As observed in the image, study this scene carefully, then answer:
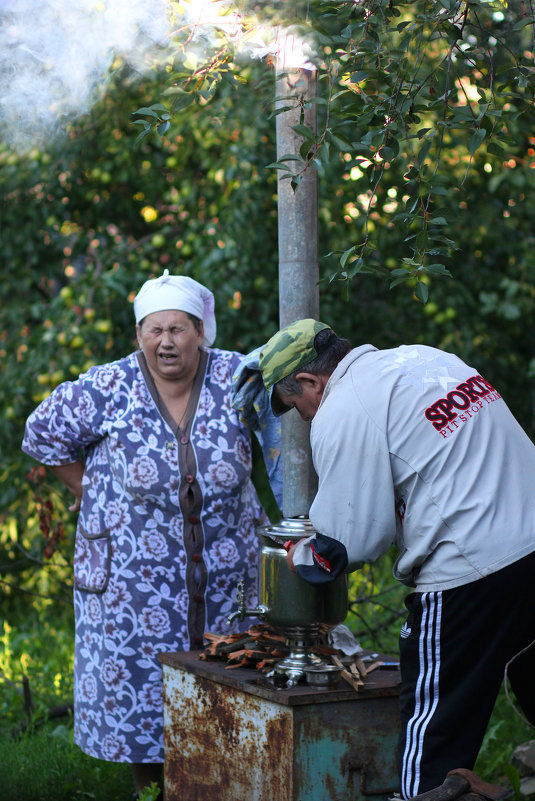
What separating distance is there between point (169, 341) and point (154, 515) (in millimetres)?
676

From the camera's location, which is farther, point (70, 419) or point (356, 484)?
point (70, 419)

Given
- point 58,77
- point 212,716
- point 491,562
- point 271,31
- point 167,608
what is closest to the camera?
point 491,562

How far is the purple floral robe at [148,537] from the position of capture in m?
3.78

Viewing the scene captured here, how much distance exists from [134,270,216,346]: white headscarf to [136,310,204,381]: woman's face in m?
0.03

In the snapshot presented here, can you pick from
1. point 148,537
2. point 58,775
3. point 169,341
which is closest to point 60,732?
point 58,775

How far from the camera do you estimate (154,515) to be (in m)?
3.80

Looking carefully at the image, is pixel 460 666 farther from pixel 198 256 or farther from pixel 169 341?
pixel 198 256

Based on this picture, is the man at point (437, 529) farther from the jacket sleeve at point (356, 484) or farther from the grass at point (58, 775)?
the grass at point (58, 775)

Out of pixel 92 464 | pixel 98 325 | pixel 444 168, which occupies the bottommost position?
pixel 92 464

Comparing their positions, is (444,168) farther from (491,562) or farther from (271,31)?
(491,562)

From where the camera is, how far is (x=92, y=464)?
3945 millimetres

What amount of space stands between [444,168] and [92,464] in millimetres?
3266

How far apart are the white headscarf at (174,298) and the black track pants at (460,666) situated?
1.65m

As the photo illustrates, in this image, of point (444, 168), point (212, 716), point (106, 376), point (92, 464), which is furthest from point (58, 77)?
point (212, 716)
